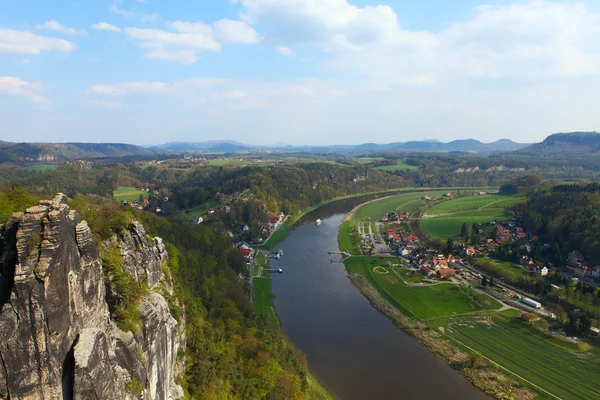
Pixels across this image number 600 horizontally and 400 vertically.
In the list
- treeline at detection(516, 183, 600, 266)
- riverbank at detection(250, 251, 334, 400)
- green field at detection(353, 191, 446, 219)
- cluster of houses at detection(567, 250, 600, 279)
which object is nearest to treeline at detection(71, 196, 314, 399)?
riverbank at detection(250, 251, 334, 400)

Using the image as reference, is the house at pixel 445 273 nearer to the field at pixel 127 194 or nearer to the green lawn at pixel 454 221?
the green lawn at pixel 454 221

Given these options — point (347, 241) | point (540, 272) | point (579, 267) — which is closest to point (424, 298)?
point (540, 272)

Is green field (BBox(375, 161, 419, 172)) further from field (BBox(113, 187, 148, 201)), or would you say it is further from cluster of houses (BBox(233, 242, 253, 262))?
cluster of houses (BBox(233, 242, 253, 262))

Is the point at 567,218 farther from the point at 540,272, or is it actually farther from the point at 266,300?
the point at 266,300

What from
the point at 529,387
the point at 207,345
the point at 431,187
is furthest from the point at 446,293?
the point at 431,187

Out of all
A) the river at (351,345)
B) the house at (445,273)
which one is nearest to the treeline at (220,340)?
the river at (351,345)

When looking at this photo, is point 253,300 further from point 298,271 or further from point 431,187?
point 431,187
